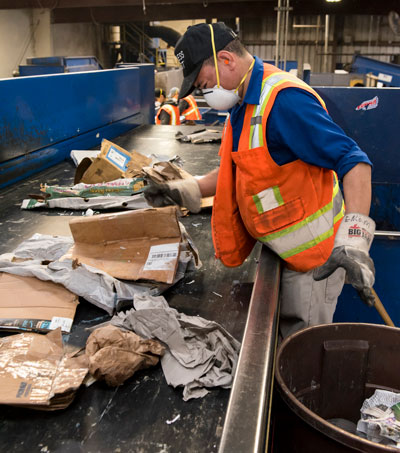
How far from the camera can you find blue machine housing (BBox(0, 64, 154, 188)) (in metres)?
3.14

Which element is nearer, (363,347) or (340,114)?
(363,347)

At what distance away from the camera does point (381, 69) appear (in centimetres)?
773

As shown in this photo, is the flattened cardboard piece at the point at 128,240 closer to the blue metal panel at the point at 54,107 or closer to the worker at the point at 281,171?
the worker at the point at 281,171

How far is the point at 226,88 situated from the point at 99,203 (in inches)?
44.7

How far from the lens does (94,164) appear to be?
300 centimetres

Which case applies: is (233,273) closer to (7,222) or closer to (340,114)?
(7,222)

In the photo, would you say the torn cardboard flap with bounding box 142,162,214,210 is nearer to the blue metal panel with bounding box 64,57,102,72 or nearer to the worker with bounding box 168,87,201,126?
the worker with bounding box 168,87,201,126

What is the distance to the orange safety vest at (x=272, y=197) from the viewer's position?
1733 mm

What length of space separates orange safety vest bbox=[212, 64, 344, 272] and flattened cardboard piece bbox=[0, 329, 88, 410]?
32.6 inches

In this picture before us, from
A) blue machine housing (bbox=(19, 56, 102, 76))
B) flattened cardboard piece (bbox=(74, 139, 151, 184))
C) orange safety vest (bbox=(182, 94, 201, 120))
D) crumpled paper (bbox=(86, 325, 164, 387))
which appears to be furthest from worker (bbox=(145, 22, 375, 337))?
blue machine housing (bbox=(19, 56, 102, 76))

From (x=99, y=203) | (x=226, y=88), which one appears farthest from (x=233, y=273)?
(x=99, y=203)

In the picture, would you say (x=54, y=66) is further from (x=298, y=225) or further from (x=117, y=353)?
(x=117, y=353)

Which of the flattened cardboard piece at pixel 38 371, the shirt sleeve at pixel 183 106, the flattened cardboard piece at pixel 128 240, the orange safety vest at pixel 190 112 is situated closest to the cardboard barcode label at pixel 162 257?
the flattened cardboard piece at pixel 128 240

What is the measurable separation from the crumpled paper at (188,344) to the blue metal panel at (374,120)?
2.99 metres
